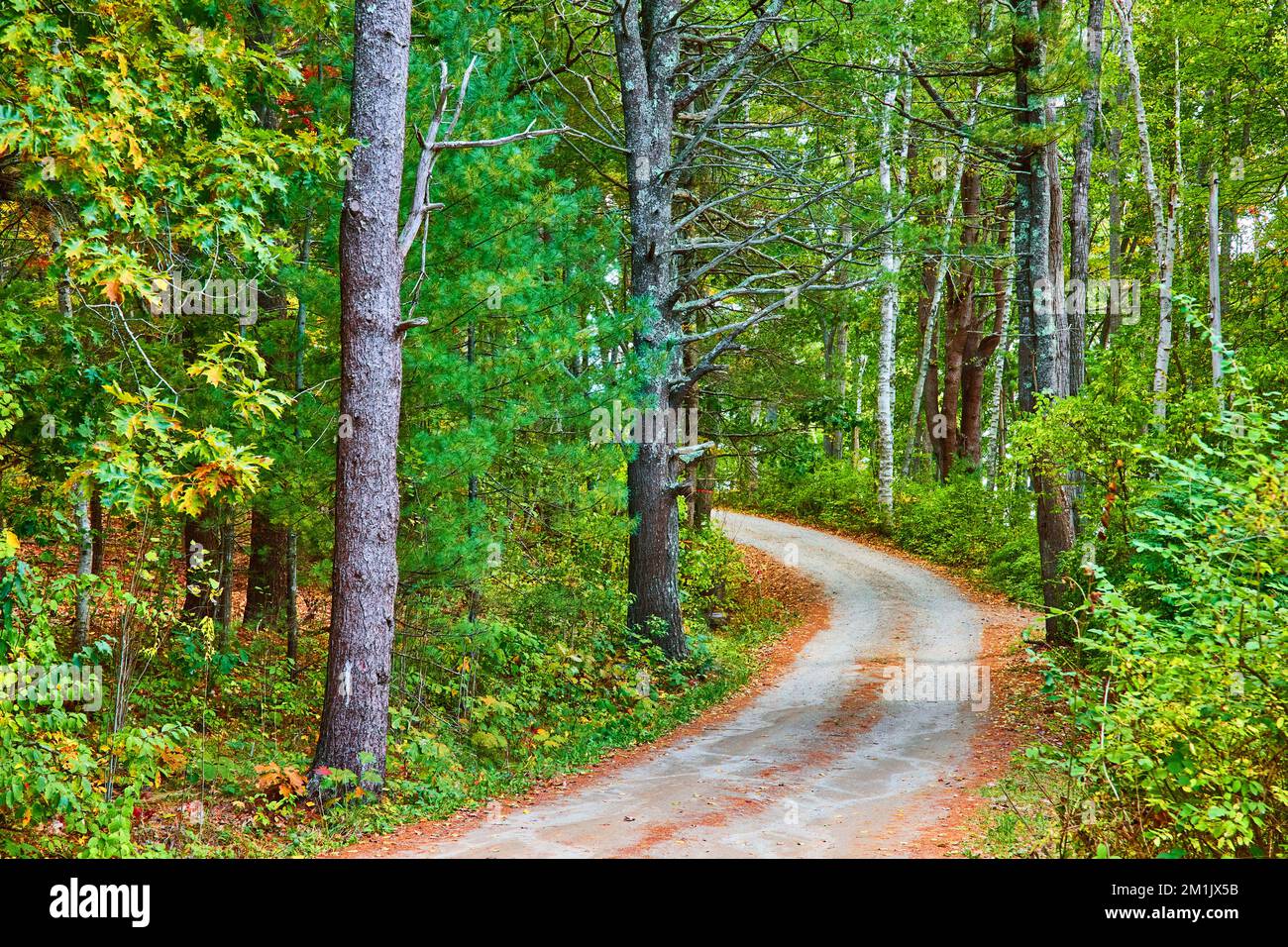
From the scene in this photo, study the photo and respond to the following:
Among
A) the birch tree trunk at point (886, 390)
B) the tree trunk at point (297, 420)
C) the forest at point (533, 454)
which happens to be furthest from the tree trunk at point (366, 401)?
the birch tree trunk at point (886, 390)

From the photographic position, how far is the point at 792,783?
8305mm

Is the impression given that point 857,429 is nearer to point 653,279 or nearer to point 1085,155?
point 1085,155

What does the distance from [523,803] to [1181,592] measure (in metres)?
5.34

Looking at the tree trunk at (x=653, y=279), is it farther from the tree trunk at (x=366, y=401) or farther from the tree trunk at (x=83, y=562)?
the tree trunk at (x=83, y=562)

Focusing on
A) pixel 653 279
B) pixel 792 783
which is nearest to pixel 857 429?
pixel 653 279

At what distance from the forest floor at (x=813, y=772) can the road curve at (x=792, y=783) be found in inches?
0.8

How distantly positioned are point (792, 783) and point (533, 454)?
4.50 m

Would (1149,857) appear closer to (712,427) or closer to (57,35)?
(57,35)

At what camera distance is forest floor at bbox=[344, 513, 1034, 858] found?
6.34 m

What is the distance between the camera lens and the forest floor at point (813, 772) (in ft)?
20.8

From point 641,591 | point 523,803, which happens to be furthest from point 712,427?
point 523,803

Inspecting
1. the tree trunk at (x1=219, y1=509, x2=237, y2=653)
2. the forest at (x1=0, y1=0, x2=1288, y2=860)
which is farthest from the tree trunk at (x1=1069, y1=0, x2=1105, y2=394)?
the tree trunk at (x1=219, y1=509, x2=237, y2=653)

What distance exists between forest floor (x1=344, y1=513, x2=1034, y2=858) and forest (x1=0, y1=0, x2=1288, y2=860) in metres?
0.08

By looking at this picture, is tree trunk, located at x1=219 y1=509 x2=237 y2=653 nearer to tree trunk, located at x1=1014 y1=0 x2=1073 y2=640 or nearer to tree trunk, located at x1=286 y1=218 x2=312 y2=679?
tree trunk, located at x1=286 y1=218 x2=312 y2=679
